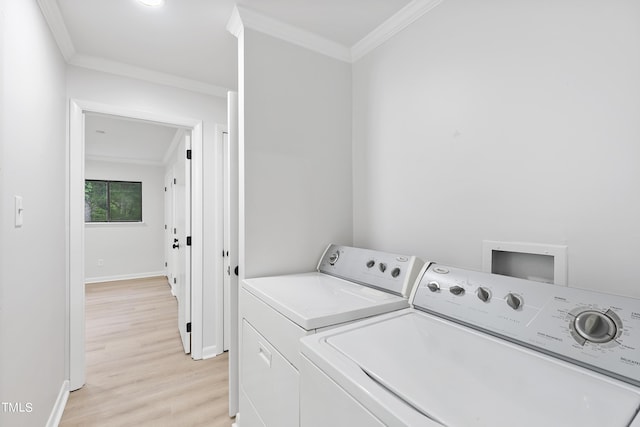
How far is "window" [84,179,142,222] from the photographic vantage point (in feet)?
16.4

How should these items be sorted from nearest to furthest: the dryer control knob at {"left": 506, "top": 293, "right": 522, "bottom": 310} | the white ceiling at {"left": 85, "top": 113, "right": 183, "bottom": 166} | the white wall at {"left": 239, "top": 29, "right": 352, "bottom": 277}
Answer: the dryer control knob at {"left": 506, "top": 293, "right": 522, "bottom": 310}, the white wall at {"left": 239, "top": 29, "right": 352, "bottom": 277}, the white ceiling at {"left": 85, "top": 113, "right": 183, "bottom": 166}

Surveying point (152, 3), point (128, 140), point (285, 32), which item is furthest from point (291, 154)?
point (128, 140)

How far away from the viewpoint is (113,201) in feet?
16.9

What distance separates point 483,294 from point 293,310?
0.64 m

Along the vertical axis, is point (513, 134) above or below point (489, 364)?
above

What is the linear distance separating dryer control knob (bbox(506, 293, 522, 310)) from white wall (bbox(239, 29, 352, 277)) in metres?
1.06

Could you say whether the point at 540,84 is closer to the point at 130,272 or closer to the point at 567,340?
the point at 567,340

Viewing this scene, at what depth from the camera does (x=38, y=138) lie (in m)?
1.40

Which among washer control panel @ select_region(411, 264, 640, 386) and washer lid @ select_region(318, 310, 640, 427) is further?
washer control panel @ select_region(411, 264, 640, 386)

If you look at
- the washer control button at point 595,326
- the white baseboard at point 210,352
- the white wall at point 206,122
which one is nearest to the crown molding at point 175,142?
the white wall at point 206,122

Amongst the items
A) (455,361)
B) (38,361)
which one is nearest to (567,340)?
(455,361)

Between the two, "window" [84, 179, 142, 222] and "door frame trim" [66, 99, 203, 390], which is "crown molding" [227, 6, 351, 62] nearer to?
"door frame trim" [66, 99, 203, 390]

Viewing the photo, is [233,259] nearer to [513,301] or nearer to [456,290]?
[456,290]

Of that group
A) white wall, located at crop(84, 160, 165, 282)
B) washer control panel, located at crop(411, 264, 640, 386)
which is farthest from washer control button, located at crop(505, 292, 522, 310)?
white wall, located at crop(84, 160, 165, 282)
